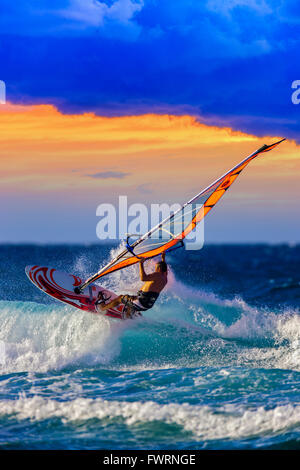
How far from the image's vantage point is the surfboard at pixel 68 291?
41.2 feet

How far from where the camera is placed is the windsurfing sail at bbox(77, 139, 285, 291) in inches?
459

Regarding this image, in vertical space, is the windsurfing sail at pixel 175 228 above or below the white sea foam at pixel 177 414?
above

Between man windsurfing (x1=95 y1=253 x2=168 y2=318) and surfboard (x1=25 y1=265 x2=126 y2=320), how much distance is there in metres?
0.17

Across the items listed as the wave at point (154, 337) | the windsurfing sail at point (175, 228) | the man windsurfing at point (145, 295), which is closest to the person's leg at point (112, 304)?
the man windsurfing at point (145, 295)

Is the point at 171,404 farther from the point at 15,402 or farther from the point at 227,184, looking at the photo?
the point at 227,184

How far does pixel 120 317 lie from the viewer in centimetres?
1257

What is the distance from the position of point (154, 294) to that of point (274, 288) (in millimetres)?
17952

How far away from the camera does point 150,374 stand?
34.1 ft

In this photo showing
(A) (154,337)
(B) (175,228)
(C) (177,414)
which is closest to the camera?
(C) (177,414)

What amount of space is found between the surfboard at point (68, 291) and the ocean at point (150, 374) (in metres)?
0.45

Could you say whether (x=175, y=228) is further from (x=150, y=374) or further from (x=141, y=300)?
(x=150, y=374)

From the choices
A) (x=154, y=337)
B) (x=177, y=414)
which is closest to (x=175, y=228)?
(x=154, y=337)

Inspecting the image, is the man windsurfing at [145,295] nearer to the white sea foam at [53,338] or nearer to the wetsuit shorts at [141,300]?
the wetsuit shorts at [141,300]

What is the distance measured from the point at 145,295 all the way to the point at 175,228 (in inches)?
67.3
